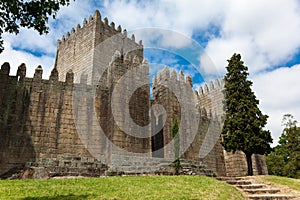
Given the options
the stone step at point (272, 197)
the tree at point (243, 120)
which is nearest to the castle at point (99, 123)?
the tree at point (243, 120)

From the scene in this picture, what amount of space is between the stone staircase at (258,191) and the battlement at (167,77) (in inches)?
341

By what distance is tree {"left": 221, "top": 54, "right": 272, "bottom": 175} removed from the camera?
59.1ft

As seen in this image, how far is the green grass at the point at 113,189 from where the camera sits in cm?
807

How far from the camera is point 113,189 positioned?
9.01 meters

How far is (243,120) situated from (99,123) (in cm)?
1038

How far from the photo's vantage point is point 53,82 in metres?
15.9

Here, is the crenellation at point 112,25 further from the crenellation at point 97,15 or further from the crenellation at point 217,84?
the crenellation at point 217,84

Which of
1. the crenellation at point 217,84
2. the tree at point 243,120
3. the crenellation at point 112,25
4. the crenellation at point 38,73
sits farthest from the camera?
the crenellation at point 112,25

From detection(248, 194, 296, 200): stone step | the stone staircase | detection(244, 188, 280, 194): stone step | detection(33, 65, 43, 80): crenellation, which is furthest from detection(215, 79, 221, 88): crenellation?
detection(33, 65, 43, 80): crenellation

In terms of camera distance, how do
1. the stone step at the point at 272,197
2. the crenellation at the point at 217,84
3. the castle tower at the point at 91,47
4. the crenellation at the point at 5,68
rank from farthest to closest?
the crenellation at the point at 217,84
the castle tower at the point at 91,47
the crenellation at the point at 5,68
the stone step at the point at 272,197

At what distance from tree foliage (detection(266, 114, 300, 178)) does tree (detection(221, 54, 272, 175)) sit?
631 inches

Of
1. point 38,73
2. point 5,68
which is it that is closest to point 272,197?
point 38,73

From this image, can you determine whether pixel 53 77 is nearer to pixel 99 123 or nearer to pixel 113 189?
pixel 99 123

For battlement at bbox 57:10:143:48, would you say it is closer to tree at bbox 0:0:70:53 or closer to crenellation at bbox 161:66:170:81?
crenellation at bbox 161:66:170:81
